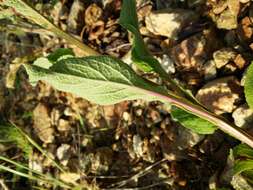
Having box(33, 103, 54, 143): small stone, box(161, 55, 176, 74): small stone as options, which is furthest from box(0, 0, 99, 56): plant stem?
box(33, 103, 54, 143): small stone

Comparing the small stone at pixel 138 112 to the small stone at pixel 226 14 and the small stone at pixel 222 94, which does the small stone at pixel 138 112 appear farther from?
the small stone at pixel 226 14

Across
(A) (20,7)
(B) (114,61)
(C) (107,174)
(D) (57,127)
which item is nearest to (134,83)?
(B) (114,61)

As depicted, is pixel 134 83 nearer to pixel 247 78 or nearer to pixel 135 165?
pixel 247 78

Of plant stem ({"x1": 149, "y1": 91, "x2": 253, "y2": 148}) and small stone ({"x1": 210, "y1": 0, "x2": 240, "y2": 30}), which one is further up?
small stone ({"x1": 210, "y1": 0, "x2": 240, "y2": 30})

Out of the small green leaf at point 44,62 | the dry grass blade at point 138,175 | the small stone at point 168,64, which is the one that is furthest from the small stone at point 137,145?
the small green leaf at point 44,62

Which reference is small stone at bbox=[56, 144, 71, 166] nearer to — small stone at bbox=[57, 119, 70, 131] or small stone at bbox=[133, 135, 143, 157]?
small stone at bbox=[57, 119, 70, 131]

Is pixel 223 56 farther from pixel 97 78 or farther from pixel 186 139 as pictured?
pixel 97 78

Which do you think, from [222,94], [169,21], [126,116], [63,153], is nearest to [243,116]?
[222,94]
